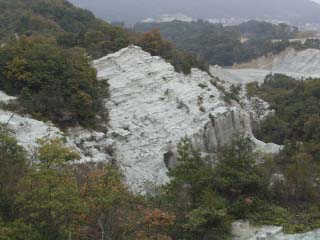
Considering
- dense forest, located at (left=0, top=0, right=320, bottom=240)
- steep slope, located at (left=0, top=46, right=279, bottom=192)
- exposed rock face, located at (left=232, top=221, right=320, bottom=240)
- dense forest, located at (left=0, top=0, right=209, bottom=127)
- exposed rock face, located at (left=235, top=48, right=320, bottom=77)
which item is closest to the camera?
dense forest, located at (left=0, top=0, right=320, bottom=240)

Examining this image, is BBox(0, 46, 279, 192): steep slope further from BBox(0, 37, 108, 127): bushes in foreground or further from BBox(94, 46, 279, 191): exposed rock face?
BBox(0, 37, 108, 127): bushes in foreground

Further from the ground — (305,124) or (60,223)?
(60,223)

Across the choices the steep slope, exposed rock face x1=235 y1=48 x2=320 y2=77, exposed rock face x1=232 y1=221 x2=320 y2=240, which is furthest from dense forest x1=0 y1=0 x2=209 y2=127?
exposed rock face x1=235 y1=48 x2=320 y2=77

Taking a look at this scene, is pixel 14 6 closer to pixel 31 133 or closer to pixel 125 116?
pixel 125 116

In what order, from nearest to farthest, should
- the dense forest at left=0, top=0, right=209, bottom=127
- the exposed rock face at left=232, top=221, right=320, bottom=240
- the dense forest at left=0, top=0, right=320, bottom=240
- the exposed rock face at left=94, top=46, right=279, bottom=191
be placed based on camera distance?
the dense forest at left=0, top=0, right=320, bottom=240
the exposed rock face at left=232, top=221, right=320, bottom=240
the dense forest at left=0, top=0, right=209, bottom=127
the exposed rock face at left=94, top=46, right=279, bottom=191

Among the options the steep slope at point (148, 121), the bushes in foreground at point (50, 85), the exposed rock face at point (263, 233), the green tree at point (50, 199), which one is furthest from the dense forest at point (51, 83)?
the exposed rock face at point (263, 233)

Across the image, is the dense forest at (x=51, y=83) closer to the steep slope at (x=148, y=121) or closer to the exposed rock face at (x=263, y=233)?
the steep slope at (x=148, y=121)

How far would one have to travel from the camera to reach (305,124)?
28.7 meters

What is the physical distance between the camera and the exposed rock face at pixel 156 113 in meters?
19.7

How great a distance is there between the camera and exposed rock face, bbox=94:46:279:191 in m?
19.7

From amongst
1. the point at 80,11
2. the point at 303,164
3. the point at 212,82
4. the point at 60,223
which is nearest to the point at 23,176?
the point at 60,223

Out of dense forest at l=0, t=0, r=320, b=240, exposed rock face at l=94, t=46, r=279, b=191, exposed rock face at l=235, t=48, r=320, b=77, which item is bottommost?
exposed rock face at l=235, t=48, r=320, b=77

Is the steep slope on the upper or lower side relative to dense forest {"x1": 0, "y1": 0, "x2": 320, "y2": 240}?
lower

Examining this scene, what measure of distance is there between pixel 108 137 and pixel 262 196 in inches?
304
